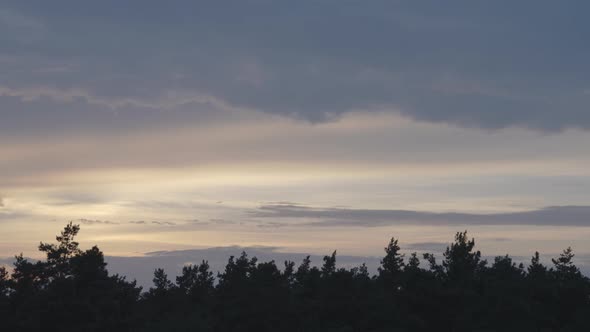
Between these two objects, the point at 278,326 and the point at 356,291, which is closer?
the point at 278,326

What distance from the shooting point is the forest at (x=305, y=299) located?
49.8 m

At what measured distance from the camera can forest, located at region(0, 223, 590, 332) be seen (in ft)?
163

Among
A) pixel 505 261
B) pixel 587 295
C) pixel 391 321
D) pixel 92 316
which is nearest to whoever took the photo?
pixel 92 316

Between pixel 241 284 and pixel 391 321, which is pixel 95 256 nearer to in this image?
pixel 241 284

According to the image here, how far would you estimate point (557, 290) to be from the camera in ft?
229

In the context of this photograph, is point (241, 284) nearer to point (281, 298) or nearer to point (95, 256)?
point (281, 298)

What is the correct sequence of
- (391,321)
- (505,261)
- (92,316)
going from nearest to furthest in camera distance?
1. (92,316)
2. (391,321)
3. (505,261)

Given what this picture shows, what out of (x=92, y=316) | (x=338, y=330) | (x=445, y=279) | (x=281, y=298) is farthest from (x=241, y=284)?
(x=445, y=279)

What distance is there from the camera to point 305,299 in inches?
2399

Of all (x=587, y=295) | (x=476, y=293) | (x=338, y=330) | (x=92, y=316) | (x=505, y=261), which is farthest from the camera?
(x=505, y=261)

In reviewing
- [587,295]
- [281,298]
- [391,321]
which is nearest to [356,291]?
[391,321]

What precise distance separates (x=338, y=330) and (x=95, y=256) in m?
16.2

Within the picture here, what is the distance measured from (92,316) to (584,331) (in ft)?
118

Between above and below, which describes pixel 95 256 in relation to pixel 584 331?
above
